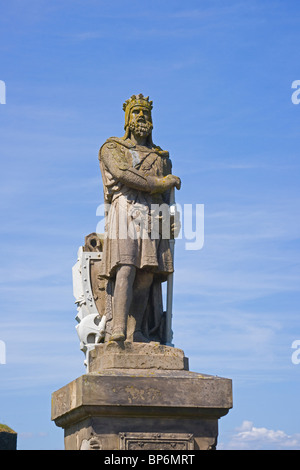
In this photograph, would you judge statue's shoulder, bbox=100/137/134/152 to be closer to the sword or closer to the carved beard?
the carved beard

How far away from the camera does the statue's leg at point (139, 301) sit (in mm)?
14203

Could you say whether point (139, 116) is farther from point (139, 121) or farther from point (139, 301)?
point (139, 301)

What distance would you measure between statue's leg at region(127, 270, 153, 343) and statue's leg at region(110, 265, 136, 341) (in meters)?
0.24

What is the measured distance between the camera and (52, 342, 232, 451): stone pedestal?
516 inches

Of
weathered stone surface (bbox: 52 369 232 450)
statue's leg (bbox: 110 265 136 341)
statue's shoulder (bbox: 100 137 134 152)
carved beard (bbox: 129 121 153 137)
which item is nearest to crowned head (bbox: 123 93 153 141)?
carved beard (bbox: 129 121 153 137)

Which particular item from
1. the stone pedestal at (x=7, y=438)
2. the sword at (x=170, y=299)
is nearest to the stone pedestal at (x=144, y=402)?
the sword at (x=170, y=299)

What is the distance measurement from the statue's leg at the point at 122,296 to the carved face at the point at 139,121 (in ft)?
6.82

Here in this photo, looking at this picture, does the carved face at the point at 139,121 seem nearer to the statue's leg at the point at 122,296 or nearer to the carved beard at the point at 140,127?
the carved beard at the point at 140,127

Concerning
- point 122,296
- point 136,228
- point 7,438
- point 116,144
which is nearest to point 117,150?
point 116,144

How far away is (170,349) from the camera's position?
45.5ft

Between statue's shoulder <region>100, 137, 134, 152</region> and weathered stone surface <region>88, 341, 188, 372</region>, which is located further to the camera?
statue's shoulder <region>100, 137, 134, 152</region>

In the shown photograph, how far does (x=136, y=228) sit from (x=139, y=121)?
1.64 meters
